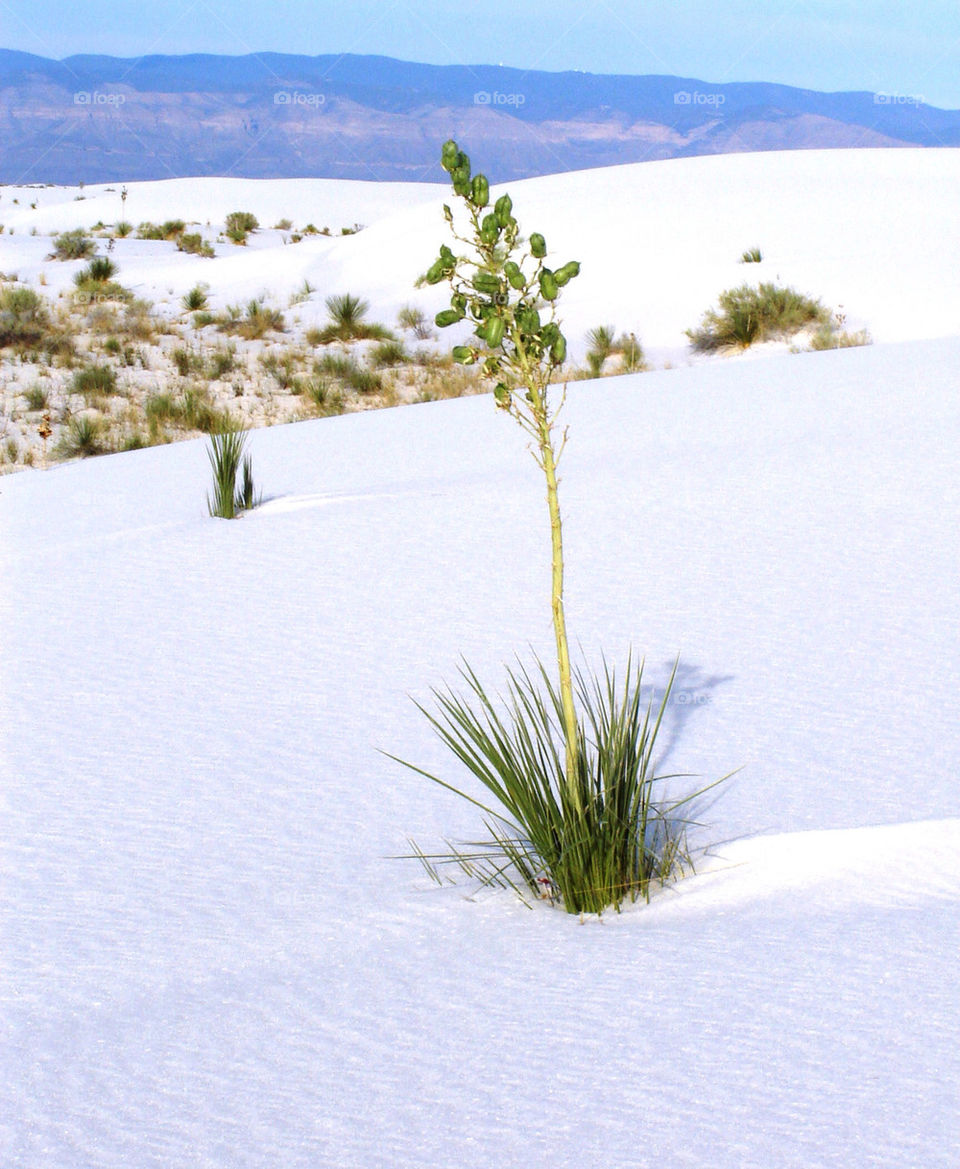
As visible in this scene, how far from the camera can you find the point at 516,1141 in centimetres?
131

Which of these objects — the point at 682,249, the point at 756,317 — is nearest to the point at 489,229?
the point at 756,317

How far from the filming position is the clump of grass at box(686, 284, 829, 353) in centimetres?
1273

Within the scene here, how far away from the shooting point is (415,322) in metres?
15.8

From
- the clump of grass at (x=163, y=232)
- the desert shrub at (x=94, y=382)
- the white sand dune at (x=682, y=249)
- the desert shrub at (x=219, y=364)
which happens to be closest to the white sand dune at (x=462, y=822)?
the desert shrub at (x=94, y=382)

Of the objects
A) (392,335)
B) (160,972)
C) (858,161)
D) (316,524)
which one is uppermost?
(858,161)

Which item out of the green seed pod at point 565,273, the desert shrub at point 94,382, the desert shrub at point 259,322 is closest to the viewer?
the green seed pod at point 565,273

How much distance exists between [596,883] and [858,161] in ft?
73.1

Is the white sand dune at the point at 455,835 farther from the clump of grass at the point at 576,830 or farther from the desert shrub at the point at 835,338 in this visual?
the desert shrub at the point at 835,338

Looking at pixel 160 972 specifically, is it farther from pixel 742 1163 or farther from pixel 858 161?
pixel 858 161

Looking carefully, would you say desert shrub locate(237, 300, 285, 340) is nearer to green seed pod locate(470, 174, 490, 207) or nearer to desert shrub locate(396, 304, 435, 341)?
desert shrub locate(396, 304, 435, 341)

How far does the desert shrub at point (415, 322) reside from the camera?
15531mm

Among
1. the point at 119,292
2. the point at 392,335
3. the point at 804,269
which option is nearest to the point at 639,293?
the point at 804,269

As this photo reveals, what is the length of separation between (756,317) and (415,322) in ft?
16.8

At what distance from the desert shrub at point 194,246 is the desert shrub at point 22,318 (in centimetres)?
784
